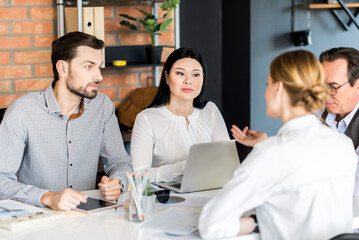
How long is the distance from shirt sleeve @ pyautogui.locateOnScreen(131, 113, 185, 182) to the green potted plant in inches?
49.9

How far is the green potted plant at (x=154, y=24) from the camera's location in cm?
398

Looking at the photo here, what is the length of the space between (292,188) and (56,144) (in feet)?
4.35

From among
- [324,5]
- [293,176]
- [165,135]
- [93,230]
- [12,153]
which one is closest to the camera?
[293,176]

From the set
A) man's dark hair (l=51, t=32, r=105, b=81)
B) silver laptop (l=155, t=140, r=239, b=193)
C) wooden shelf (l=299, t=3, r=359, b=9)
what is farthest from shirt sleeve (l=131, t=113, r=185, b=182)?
wooden shelf (l=299, t=3, r=359, b=9)

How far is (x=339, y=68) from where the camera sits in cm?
255

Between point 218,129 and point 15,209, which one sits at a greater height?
point 218,129

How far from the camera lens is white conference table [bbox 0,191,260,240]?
178cm

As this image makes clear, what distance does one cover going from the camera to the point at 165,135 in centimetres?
287

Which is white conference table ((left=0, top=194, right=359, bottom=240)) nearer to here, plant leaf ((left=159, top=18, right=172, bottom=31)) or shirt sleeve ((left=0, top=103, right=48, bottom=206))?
shirt sleeve ((left=0, top=103, right=48, bottom=206))

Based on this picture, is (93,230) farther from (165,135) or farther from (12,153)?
(165,135)

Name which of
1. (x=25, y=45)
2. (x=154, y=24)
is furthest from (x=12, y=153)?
(x=154, y=24)

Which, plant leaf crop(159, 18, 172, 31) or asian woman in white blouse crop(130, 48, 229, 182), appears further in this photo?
plant leaf crop(159, 18, 172, 31)

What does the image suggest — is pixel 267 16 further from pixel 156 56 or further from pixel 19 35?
pixel 19 35

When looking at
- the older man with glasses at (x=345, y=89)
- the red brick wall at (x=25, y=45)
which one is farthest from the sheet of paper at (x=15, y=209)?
the red brick wall at (x=25, y=45)
